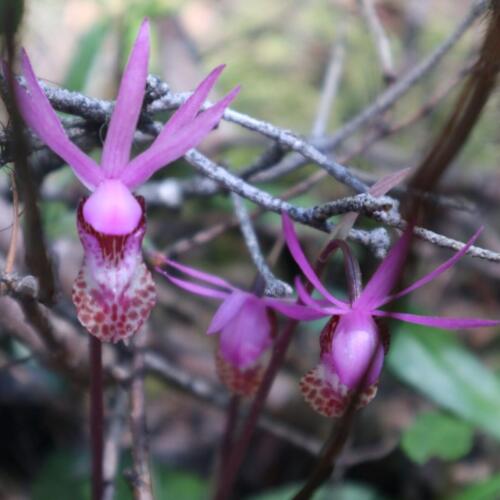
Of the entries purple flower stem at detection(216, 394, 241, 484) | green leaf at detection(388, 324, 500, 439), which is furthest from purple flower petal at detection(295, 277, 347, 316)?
green leaf at detection(388, 324, 500, 439)

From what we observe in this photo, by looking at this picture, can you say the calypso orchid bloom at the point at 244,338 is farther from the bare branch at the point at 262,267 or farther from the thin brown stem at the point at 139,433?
the thin brown stem at the point at 139,433

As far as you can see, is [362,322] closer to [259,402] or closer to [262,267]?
[262,267]

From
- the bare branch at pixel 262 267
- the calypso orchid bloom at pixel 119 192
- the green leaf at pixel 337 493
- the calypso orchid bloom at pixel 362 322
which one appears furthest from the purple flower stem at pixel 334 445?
the green leaf at pixel 337 493

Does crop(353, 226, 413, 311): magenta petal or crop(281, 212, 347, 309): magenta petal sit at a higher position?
crop(353, 226, 413, 311): magenta petal

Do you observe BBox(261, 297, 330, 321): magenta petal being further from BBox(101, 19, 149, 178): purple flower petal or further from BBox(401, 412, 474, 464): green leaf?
BBox(401, 412, 474, 464): green leaf

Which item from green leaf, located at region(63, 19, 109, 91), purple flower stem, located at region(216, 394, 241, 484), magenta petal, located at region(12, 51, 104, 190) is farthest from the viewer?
green leaf, located at region(63, 19, 109, 91)
